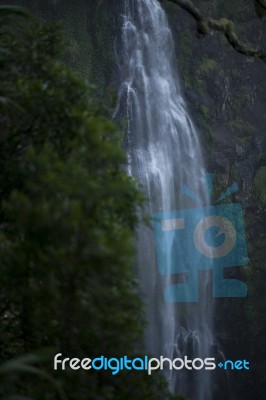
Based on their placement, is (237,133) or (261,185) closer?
(261,185)

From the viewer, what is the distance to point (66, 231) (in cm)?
489

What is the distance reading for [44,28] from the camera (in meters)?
6.56

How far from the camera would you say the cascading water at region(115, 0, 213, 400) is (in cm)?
2009

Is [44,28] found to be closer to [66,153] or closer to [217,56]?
[66,153]

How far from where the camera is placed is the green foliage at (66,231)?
195 inches

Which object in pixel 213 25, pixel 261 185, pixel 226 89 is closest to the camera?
pixel 213 25

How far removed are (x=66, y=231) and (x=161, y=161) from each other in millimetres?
16645
